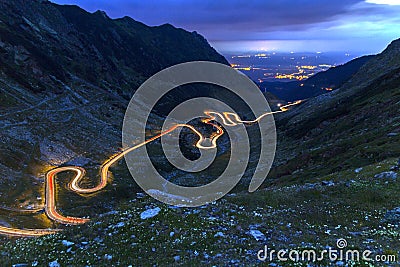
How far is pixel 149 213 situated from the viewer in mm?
20328

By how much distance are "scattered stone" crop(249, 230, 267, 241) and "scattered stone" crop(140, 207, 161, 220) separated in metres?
6.64

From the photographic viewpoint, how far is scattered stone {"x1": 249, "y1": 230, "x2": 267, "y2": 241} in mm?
17248

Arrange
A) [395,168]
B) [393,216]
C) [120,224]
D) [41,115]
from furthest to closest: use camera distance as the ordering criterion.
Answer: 1. [41,115]
2. [395,168]
3. [393,216]
4. [120,224]

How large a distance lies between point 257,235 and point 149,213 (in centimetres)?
752

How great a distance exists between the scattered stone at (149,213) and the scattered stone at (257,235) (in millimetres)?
6644

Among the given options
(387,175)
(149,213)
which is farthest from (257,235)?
(387,175)

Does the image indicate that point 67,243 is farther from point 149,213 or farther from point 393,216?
point 393,216

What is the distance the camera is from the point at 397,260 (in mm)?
13578

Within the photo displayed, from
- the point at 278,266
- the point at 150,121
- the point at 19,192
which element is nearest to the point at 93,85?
the point at 150,121

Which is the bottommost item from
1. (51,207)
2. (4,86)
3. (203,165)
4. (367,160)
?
(203,165)

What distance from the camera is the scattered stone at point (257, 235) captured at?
17.2 meters

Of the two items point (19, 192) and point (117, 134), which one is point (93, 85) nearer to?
point (117, 134)

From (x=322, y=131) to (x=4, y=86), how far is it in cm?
13062

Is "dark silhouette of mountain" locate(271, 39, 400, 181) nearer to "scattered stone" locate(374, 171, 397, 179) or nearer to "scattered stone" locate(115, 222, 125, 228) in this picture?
"scattered stone" locate(374, 171, 397, 179)
